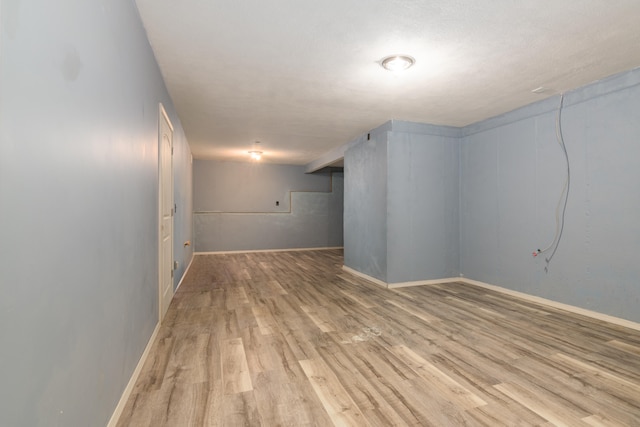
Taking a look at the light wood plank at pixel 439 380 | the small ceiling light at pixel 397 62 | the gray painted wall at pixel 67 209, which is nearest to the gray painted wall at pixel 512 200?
the small ceiling light at pixel 397 62

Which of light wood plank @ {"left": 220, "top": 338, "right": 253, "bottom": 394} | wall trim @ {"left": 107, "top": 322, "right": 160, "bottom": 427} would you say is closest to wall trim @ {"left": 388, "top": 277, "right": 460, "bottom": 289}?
light wood plank @ {"left": 220, "top": 338, "right": 253, "bottom": 394}

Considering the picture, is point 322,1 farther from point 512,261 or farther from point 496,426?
point 512,261

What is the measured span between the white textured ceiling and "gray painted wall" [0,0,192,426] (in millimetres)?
660

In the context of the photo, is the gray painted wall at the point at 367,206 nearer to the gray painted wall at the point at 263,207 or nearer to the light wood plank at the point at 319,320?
the light wood plank at the point at 319,320

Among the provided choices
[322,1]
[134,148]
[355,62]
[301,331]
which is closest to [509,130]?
[355,62]

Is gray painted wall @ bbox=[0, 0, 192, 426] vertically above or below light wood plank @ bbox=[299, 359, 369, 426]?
above

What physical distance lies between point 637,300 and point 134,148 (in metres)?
4.44

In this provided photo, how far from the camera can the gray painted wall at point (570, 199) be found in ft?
9.66

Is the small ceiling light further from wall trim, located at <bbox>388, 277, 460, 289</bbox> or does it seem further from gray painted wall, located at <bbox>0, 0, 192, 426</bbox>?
wall trim, located at <bbox>388, 277, 460, 289</bbox>

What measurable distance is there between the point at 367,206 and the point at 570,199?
2594 mm

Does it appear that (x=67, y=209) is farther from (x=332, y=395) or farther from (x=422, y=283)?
(x=422, y=283)

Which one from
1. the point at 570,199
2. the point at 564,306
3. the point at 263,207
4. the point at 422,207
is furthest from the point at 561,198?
the point at 263,207

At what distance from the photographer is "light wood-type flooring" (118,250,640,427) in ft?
5.45

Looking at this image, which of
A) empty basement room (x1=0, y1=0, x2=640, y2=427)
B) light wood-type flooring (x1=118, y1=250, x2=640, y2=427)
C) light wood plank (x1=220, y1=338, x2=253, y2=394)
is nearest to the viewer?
empty basement room (x1=0, y1=0, x2=640, y2=427)
